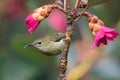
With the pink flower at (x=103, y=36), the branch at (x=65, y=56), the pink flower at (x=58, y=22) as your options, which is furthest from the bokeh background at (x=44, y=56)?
the branch at (x=65, y=56)

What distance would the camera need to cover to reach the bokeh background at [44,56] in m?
2.63

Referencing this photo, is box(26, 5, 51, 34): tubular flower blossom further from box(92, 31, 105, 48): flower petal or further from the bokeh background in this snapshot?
the bokeh background

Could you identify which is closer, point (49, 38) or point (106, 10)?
point (49, 38)

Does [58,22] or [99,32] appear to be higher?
[99,32]

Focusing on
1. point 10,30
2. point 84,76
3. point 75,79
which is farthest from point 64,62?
point 10,30

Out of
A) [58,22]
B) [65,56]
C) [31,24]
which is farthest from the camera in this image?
[58,22]

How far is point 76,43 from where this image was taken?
2893 millimetres

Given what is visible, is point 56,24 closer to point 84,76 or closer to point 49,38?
point 84,76

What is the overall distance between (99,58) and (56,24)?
0.99 feet

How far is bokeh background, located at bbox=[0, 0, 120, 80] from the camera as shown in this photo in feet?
8.64

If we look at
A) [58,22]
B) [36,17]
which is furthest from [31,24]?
[58,22]

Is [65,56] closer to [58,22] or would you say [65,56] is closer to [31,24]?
[31,24]

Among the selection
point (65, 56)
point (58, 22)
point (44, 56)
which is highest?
point (65, 56)

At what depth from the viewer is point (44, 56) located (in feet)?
9.35
